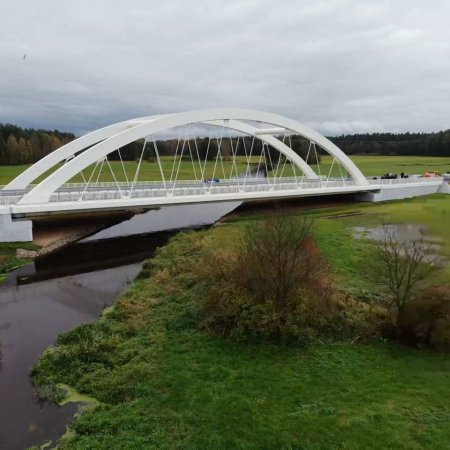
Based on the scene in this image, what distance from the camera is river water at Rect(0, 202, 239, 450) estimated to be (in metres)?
11.7

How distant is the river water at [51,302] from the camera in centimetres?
Result: 1170

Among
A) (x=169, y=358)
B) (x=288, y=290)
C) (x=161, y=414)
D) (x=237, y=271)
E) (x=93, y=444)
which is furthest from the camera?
(x=237, y=271)

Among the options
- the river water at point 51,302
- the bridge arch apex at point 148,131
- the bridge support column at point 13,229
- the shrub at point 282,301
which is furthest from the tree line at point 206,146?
the shrub at point 282,301

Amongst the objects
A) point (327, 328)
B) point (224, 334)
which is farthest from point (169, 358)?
point (327, 328)

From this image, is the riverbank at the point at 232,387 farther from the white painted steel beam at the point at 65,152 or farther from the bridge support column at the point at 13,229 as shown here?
the white painted steel beam at the point at 65,152

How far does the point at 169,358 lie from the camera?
47.2 feet

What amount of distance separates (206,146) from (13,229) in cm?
7251

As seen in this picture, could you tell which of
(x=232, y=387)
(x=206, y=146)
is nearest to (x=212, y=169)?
(x=206, y=146)

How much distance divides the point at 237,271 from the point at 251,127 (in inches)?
1150

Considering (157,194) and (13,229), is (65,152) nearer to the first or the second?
(157,194)

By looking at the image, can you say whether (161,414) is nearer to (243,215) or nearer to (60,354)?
(60,354)

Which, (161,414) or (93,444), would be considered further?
(161,414)

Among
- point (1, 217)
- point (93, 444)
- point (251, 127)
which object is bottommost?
point (93, 444)

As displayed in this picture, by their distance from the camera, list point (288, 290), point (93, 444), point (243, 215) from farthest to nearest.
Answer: point (243, 215), point (288, 290), point (93, 444)
